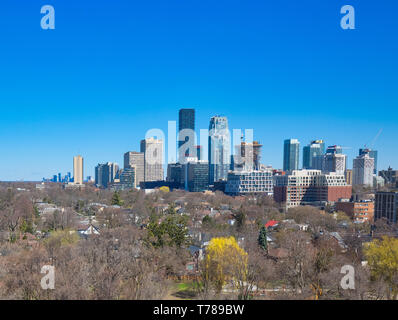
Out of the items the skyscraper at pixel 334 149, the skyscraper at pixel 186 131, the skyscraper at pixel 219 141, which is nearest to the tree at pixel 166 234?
the skyscraper at pixel 186 131

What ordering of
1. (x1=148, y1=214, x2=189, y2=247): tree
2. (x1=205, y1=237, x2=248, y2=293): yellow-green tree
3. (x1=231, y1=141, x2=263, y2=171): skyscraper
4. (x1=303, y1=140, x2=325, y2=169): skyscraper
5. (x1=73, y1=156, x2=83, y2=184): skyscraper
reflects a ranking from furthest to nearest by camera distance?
(x1=303, y1=140, x2=325, y2=169): skyscraper, (x1=73, y1=156, x2=83, y2=184): skyscraper, (x1=231, y1=141, x2=263, y2=171): skyscraper, (x1=148, y1=214, x2=189, y2=247): tree, (x1=205, y1=237, x2=248, y2=293): yellow-green tree

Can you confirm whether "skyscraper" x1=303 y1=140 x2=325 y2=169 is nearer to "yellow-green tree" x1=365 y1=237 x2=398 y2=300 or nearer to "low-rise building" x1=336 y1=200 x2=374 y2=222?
"low-rise building" x1=336 y1=200 x2=374 y2=222

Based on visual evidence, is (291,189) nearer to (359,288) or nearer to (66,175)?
(359,288)

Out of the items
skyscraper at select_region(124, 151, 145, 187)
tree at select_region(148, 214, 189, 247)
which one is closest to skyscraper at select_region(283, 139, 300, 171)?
skyscraper at select_region(124, 151, 145, 187)
